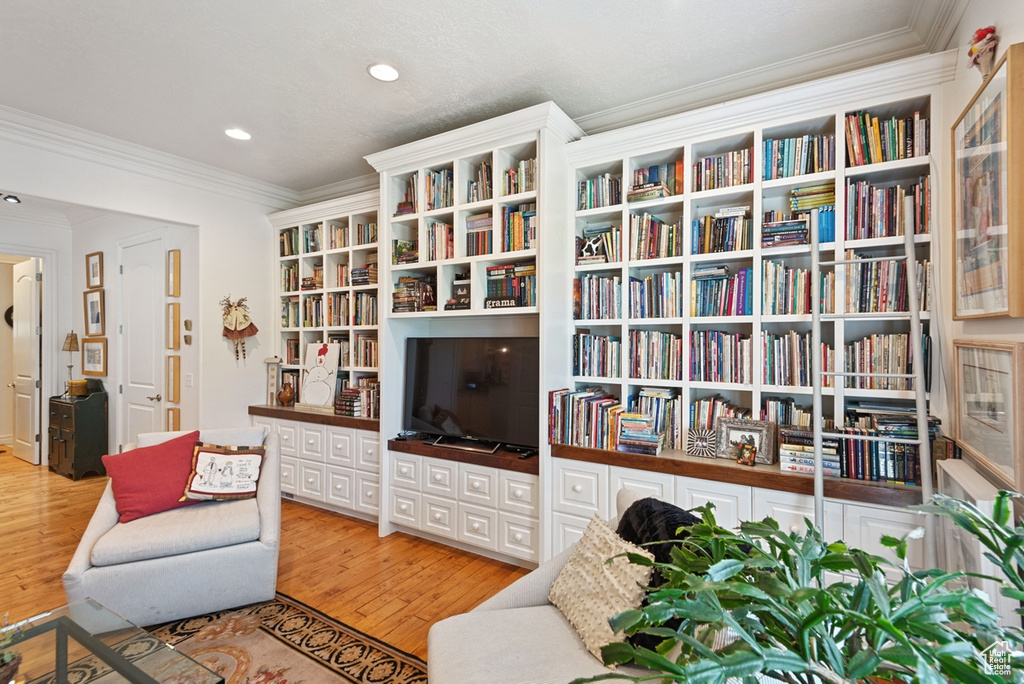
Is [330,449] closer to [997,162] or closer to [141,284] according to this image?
[141,284]

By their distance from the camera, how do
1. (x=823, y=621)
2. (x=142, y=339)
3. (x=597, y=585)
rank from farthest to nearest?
(x=142, y=339) < (x=597, y=585) < (x=823, y=621)

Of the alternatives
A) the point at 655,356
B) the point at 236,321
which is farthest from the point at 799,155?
the point at 236,321

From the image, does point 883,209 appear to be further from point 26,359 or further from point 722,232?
point 26,359

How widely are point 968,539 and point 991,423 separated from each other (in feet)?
1.23

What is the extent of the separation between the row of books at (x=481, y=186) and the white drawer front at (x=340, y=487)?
7.11 feet

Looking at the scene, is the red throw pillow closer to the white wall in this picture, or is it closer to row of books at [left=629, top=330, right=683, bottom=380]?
the white wall

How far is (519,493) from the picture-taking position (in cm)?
277

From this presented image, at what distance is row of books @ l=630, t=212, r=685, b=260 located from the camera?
257cm

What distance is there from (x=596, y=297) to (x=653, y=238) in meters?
0.44

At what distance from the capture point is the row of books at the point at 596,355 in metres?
2.72

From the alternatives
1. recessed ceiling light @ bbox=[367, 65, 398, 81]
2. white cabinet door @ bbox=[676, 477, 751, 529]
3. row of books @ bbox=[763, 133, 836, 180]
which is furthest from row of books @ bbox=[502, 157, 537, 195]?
white cabinet door @ bbox=[676, 477, 751, 529]

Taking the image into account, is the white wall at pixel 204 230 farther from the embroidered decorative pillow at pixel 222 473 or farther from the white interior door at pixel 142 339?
the embroidered decorative pillow at pixel 222 473

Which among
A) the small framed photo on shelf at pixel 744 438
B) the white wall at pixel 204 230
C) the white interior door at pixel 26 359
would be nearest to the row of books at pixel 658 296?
the small framed photo on shelf at pixel 744 438

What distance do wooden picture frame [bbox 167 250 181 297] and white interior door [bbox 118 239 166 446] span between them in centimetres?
16
